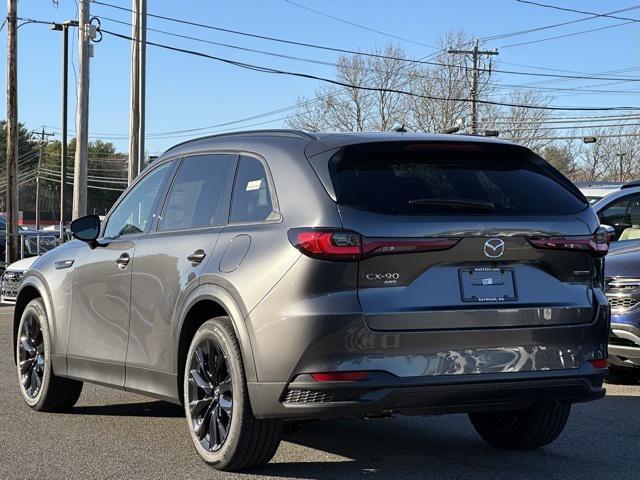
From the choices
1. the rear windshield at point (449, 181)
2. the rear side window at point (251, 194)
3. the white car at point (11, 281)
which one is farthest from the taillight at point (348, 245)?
the white car at point (11, 281)

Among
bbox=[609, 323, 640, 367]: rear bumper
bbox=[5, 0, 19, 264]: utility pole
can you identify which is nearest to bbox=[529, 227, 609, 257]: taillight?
bbox=[609, 323, 640, 367]: rear bumper

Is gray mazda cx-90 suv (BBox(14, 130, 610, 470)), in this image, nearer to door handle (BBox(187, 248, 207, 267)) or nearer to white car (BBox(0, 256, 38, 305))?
door handle (BBox(187, 248, 207, 267))

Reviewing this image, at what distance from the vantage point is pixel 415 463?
5.82 m

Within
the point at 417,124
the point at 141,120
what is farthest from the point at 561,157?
the point at 141,120

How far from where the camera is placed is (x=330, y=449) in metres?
6.21

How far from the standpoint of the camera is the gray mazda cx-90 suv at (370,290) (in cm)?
488

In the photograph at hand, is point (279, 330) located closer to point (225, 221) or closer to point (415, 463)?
point (225, 221)

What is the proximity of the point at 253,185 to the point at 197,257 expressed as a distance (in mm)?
509

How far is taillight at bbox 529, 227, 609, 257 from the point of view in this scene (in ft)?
17.1

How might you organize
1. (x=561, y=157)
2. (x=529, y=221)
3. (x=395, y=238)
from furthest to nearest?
(x=561, y=157) → (x=529, y=221) → (x=395, y=238)

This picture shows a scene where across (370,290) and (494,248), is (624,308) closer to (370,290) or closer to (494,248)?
(494,248)

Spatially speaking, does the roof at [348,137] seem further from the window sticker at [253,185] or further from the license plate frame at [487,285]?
the license plate frame at [487,285]

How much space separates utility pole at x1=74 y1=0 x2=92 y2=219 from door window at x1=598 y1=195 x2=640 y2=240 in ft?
52.2

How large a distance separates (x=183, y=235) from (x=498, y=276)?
6.31 feet
